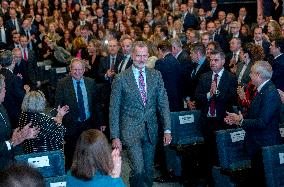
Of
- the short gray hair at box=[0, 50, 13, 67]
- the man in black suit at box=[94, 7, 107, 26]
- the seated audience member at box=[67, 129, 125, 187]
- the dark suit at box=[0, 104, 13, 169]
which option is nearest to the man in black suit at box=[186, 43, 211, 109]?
the short gray hair at box=[0, 50, 13, 67]

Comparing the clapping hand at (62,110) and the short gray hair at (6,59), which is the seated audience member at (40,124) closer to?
the clapping hand at (62,110)

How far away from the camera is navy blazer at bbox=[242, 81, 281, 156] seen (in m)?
4.96

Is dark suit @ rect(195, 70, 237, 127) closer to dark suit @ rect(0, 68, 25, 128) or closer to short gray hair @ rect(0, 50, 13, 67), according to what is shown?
dark suit @ rect(0, 68, 25, 128)

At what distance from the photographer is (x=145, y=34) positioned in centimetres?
1177

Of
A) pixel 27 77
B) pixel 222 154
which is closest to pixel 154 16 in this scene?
pixel 27 77

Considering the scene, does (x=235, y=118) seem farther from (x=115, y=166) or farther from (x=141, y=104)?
(x=115, y=166)

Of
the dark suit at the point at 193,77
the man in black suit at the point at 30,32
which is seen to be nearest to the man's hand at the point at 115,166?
the dark suit at the point at 193,77

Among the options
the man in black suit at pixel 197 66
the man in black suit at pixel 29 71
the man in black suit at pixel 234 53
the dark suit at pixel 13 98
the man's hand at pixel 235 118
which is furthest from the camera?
the man in black suit at pixel 29 71

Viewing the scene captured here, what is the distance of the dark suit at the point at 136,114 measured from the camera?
5297 millimetres

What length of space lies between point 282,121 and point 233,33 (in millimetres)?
4759

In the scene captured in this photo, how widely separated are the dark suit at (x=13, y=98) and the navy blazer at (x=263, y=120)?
2861mm

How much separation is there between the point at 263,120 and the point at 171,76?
2370 mm

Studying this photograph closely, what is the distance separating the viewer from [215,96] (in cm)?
598

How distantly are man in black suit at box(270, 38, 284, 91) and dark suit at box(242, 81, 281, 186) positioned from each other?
2.20 meters
